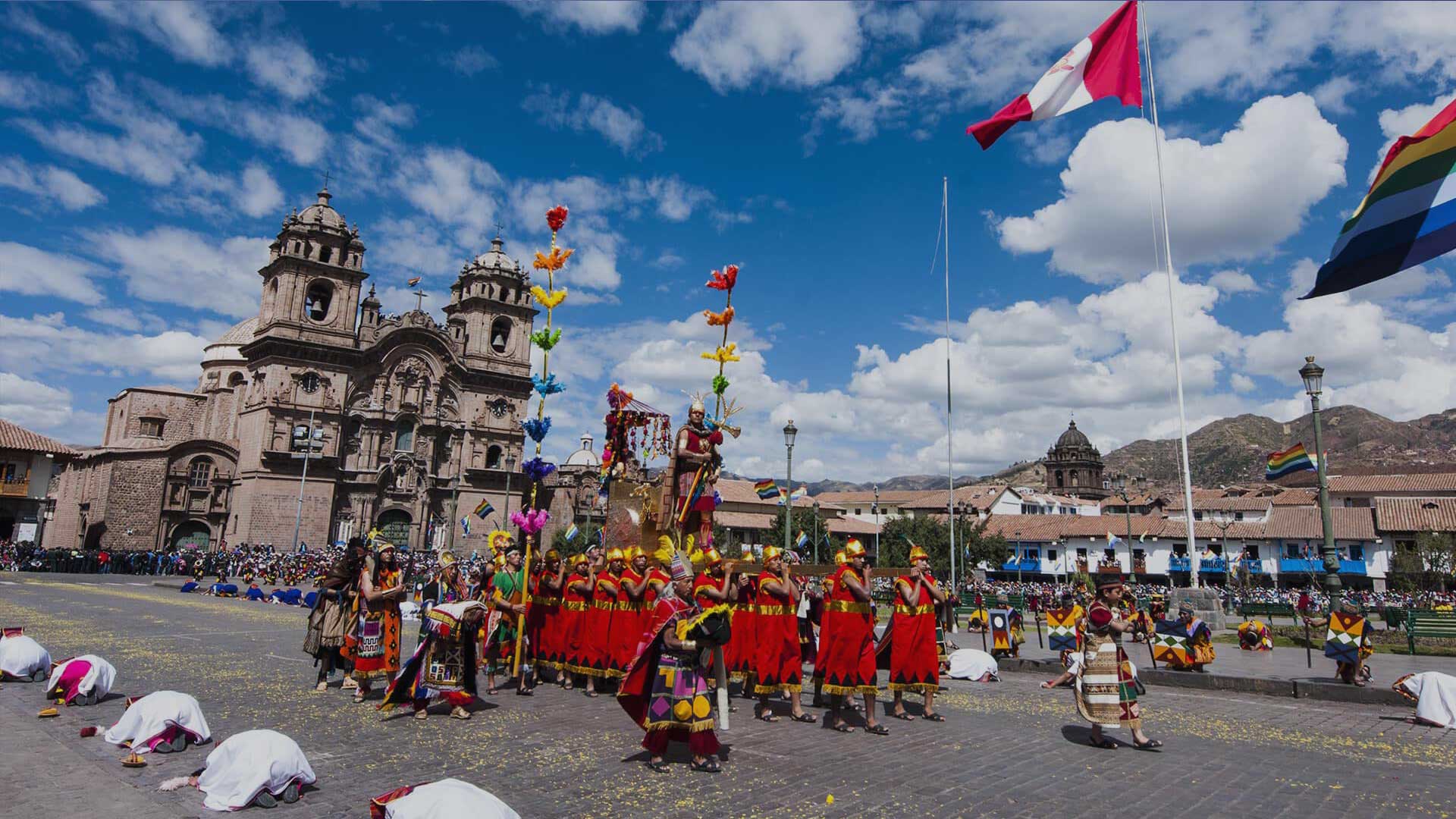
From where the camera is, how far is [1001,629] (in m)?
15.4

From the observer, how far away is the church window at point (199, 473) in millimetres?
47875

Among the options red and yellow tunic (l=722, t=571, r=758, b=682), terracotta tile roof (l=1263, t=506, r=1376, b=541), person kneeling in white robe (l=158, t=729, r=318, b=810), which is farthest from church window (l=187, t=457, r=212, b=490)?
terracotta tile roof (l=1263, t=506, r=1376, b=541)

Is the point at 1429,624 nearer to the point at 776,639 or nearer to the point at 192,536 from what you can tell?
the point at 776,639

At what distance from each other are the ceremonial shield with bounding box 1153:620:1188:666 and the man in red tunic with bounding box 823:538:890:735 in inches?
302

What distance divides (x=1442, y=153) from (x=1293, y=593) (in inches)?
1452

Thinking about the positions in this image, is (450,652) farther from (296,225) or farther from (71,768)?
(296,225)

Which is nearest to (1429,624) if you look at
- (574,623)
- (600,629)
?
(600,629)

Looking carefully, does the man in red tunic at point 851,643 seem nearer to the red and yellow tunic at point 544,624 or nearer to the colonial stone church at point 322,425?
the red and yellow tunic at point 544,624

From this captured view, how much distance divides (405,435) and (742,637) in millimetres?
49512

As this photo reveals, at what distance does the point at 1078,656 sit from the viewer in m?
12.1

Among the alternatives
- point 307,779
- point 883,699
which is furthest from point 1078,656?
point 307,779

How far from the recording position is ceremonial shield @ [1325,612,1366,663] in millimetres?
11555

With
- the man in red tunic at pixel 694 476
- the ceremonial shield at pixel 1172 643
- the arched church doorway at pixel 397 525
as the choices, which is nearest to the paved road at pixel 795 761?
the ceremonial shield at pixel 1172 643

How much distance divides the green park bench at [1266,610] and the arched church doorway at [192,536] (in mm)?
56047
